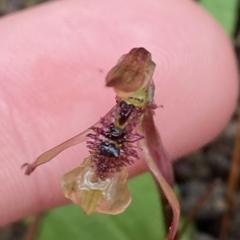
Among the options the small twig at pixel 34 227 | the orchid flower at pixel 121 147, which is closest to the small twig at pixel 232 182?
the small twig at pixel 34 227

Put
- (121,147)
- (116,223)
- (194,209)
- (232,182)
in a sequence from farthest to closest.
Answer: (232,182), (116,223), (194,209), (121,147)

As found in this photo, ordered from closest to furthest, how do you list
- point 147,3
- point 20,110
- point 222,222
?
1. point 20,110
2. point 147,3
3. point 222,222

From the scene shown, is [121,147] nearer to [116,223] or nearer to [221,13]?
[116,223]

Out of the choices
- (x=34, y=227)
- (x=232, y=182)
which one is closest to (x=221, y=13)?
(x=232, y=182)

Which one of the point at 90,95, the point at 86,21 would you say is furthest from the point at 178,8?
the point at 90,95

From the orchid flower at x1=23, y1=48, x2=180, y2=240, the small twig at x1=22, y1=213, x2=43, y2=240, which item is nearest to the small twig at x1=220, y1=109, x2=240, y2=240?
the small twig at x1=22, y1=213, x2=43, y2=240

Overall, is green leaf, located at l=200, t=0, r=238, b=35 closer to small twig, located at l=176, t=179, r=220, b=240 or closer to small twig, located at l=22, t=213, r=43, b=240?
small twig, located at l=176, t=179, r=220, b=240

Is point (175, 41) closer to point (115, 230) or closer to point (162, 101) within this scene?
point (162, 101)
